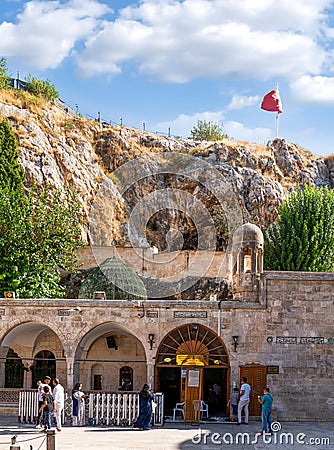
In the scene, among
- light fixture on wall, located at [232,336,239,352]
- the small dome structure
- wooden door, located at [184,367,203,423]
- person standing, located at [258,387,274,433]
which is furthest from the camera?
the small dome structure

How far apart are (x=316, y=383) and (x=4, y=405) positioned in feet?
32.5

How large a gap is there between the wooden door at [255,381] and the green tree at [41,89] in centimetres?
3158

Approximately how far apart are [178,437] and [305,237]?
17281 millimetres

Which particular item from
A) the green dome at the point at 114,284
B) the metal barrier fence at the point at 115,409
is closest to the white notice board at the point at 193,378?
the metal barrier fence at the point at 115,409

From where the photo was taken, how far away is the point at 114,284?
24.9 m

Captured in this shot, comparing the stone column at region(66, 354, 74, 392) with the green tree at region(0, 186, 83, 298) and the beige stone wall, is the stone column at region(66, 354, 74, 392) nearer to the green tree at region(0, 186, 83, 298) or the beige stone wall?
the beige stone wall

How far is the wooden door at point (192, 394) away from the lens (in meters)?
17.9

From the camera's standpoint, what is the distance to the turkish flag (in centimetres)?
4419

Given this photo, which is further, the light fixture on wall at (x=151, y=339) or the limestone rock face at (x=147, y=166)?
the limestone rock face at (x=147, y=166)

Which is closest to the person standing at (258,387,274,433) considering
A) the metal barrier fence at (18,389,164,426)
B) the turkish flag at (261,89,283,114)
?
the metal barrier fence at (18,389,164,426)

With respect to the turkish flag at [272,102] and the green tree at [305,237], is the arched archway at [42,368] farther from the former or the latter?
the turkish flag at [272,102]

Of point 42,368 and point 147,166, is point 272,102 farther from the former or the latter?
point 42,368

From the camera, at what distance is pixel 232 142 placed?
4891 centimetres

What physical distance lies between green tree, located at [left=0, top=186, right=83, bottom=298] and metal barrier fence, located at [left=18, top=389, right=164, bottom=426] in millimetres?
7521
